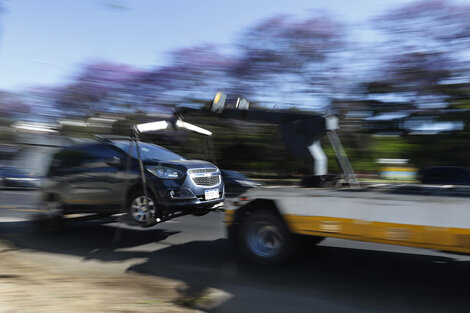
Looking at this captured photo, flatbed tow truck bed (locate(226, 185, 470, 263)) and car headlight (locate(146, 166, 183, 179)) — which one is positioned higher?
car headlight (locate(146, 166, 183, 179))

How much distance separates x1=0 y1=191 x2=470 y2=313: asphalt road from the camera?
4.41m

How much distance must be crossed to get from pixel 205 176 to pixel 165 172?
79 cm

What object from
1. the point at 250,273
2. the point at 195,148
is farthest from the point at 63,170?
the point at 195,148

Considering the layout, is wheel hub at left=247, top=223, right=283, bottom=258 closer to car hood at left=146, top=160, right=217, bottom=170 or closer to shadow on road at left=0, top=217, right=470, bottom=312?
shadow on road at left=0, top=217, right=470, bottom=312

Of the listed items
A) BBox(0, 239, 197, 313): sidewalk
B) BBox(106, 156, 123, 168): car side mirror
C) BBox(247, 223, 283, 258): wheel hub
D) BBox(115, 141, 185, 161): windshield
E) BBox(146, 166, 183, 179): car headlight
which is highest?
BBox(115, 141, 185, 161): windshield

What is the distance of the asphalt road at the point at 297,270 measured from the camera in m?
4.41

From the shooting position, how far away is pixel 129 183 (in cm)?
739

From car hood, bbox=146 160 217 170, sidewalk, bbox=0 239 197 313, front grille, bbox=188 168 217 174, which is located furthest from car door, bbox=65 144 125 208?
sidewalk, bbox=0 239 197 313

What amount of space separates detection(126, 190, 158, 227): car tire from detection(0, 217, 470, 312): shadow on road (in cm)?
51

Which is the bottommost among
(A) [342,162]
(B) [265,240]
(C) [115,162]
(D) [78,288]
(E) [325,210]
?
(D) [78,288]

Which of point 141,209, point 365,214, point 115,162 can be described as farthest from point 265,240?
point 115,162

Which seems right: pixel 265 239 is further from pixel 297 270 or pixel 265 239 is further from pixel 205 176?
pixel 205 176

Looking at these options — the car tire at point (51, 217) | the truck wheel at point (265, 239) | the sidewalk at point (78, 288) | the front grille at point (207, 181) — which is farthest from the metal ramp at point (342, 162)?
the car tire at point (51, 217)

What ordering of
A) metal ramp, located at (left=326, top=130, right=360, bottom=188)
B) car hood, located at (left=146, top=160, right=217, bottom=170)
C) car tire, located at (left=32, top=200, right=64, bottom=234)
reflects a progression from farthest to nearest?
car tire, located at (left=32, top=200, right=64, bottom=234), car hood, located at (left=146, top=160, right=217, bottom=170), metal ramp, located at (left=326, top=130, right=360, bottom=188)
